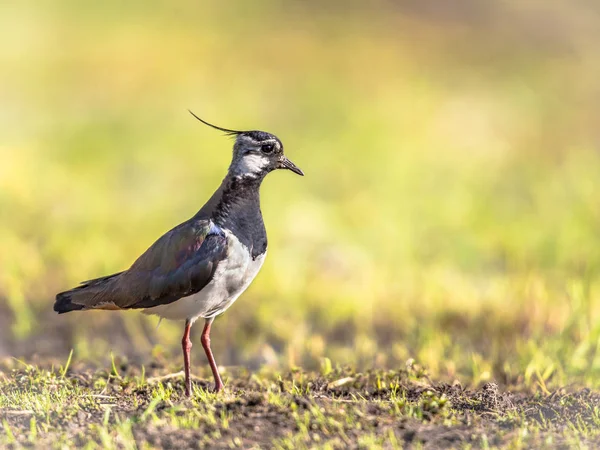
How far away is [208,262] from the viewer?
509cm

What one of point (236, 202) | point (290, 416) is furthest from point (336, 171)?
point (290, 416)

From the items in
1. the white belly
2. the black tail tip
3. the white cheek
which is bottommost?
the black tail tip

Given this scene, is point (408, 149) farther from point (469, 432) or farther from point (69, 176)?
point (469, 432)

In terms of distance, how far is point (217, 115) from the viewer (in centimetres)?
1312

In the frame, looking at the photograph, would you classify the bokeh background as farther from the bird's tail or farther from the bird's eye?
the bird's eye

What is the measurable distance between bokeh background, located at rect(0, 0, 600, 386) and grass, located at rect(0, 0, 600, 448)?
0.03 meters

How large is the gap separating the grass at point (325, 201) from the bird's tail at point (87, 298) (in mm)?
411

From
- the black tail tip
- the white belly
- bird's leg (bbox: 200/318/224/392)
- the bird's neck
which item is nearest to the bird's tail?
the black tail tip

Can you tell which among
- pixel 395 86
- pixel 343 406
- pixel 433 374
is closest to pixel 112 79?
pixel 395 86

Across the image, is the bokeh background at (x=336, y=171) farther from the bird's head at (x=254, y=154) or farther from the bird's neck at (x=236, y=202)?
the bird's head at (x=254, y=154)

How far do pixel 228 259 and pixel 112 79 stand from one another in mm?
10502

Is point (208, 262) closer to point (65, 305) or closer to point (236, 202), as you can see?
point (236, 202)

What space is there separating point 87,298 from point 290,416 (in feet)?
5.70

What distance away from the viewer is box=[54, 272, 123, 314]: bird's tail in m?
5.44
